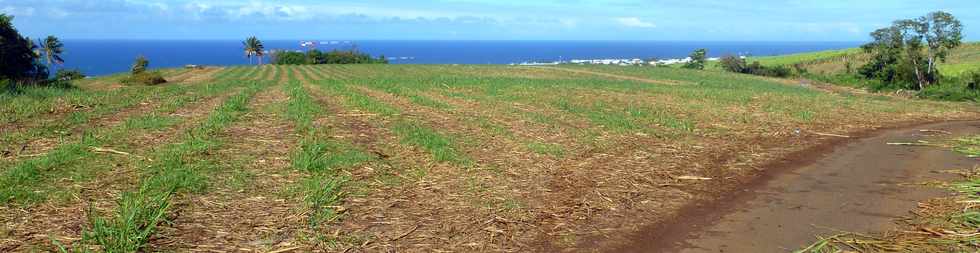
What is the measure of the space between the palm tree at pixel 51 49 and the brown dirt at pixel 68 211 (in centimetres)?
8930

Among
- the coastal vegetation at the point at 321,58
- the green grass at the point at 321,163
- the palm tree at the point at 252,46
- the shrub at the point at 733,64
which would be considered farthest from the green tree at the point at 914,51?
the palm tree at the point at 252,46

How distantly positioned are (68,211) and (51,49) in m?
92.1

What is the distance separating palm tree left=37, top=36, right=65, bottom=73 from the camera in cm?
8325

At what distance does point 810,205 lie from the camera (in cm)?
720

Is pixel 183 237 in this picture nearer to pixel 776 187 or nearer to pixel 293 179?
pixel 293 179

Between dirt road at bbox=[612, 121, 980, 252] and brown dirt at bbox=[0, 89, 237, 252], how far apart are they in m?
4.33

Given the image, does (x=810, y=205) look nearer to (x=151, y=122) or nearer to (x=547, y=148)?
(x=547, y=148)

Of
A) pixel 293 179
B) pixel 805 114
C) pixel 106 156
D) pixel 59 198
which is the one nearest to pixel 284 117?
A: pixel 106 156

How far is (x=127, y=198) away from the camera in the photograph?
238 inches

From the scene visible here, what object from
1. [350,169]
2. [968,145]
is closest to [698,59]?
[968,145]

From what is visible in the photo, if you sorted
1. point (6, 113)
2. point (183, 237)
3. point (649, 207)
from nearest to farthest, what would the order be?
point (183, 237), point (649, 207), point (6, 113)

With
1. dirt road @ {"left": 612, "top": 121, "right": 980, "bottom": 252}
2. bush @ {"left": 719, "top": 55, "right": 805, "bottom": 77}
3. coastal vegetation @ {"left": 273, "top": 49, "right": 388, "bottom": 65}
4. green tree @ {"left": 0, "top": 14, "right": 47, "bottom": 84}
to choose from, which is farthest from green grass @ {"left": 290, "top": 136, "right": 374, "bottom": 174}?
coastal vegetation @ {"left": 273, "top": 49, "right": 388, "bottom": 65}

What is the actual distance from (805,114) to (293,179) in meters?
12.3

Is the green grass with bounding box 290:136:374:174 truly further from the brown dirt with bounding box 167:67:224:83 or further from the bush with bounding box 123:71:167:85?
the brown dirt with bounding box 167:67:224:83
